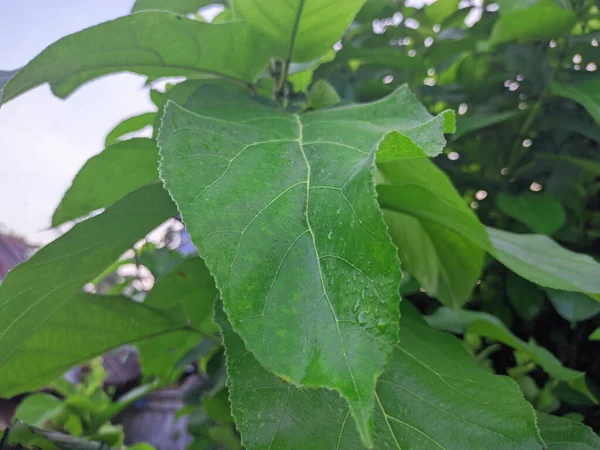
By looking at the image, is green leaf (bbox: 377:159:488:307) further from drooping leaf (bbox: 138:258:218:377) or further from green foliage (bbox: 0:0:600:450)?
drooping leaf (bbox: 138:258:218:377)

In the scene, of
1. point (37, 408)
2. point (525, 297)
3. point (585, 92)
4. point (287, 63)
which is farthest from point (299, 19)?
point (37, 408)

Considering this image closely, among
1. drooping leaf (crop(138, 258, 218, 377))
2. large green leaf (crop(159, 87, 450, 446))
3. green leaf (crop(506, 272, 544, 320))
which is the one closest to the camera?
large green leaf (crop(159, 87, 450, 446))

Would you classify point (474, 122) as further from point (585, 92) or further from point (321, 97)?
point (321, 97)

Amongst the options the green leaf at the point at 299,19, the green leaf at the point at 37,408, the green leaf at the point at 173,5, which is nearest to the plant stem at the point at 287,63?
the green leaf at the point at 299,19

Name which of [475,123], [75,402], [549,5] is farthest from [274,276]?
[75,402]

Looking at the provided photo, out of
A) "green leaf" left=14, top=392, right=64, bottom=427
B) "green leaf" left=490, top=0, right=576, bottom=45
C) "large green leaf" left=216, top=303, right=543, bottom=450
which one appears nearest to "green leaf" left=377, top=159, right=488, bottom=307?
"large green leaf" left=216, top=303, right=543, bottom=450

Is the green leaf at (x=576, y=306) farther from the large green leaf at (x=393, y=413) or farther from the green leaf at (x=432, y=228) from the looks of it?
the large green leaf at (x=393, y=413)

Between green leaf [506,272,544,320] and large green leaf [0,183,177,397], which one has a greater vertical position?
large green leaf [0,183,177,397]
